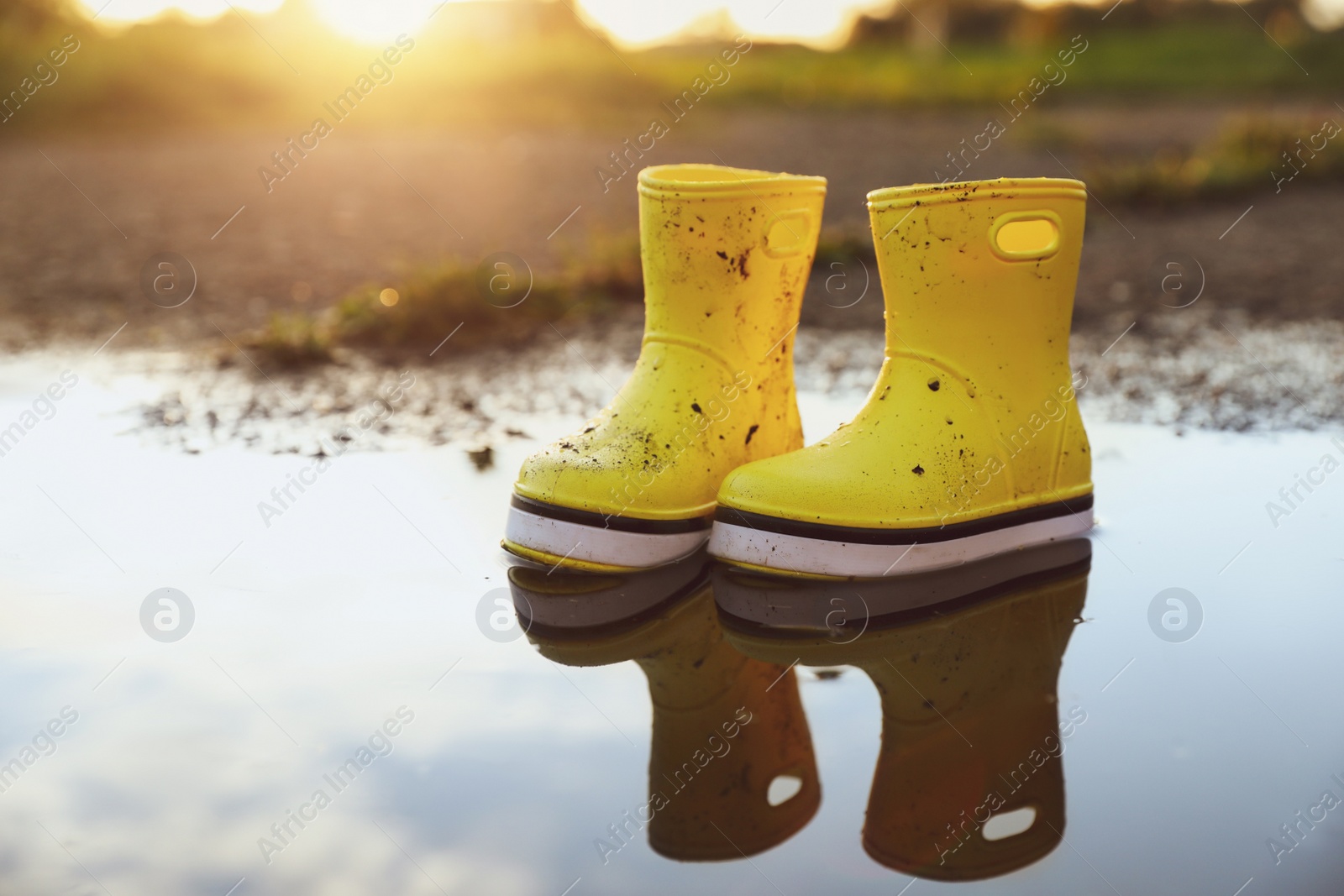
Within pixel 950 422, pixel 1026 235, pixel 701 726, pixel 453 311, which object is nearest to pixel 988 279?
pixel 1026 235

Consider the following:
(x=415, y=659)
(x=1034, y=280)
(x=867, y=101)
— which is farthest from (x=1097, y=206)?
(x=867, y=101)

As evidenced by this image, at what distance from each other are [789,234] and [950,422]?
37 centimetres

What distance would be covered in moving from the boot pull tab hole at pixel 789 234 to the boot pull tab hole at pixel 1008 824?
91cm

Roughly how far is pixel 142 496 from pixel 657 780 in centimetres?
120

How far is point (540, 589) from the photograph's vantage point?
1.54 metres

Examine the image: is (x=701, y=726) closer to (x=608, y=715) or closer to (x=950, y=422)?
(x=608, y=715)

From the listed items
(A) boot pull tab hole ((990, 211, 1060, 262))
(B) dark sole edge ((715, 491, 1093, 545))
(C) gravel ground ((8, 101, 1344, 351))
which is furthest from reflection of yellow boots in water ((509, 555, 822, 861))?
(C) gravel ground ((8, 101, 1344, 351))

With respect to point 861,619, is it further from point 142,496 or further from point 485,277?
point 485,277

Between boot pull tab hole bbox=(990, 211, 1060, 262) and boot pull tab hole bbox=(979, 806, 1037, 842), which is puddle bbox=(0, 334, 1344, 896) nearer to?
boot pull tab hole bbox=(979, 806, 1037, 842)

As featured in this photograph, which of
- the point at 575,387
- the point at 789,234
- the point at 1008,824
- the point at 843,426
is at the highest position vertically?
the point at 575,387

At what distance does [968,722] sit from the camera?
1182 mm

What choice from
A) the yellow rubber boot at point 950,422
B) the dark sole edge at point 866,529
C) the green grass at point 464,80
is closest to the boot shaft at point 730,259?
the yellow rubber boot at point 950,422

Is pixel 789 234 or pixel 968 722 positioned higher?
pixel 789 234

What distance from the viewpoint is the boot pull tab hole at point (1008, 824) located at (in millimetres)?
1001
